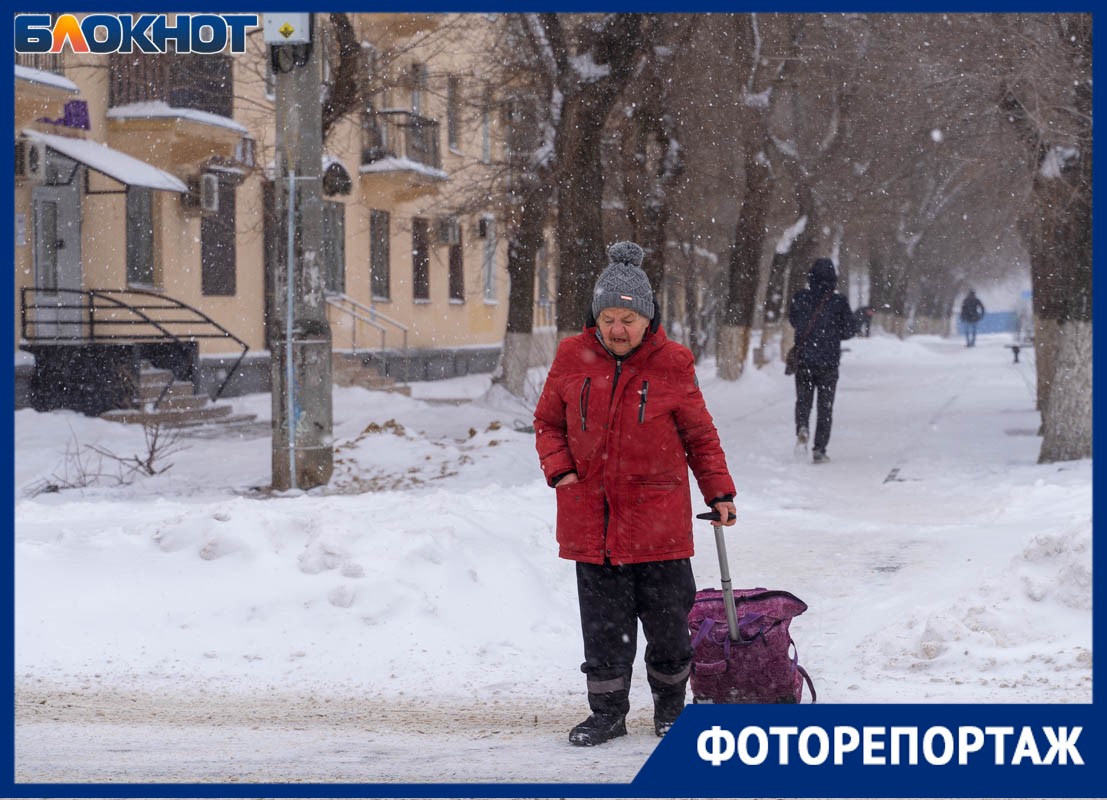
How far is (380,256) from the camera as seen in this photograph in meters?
26.9

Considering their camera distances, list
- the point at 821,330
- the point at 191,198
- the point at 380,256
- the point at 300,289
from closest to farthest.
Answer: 1. the point at 300,289
2. the point at 821,330
3. the point at 191,198
4. the point at 380,256

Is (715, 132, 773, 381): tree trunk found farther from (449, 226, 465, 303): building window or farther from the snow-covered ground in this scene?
the snow-covered ground

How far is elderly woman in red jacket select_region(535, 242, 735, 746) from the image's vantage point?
13.5ft

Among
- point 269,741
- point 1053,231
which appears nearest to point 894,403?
point 1053,231

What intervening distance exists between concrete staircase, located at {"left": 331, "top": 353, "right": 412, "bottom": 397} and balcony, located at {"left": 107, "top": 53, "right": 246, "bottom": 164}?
389 centimetres

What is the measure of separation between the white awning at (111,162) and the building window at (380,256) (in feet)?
24.4

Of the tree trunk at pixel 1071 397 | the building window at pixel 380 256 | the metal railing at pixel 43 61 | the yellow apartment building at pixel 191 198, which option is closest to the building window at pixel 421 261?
the building window at pixel 380 256

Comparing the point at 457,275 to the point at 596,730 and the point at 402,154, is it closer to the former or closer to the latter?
the point at 402,154

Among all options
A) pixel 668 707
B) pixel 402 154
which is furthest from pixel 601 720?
pixel 402 154

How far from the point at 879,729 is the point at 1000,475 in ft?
24.1

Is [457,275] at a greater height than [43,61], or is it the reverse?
[43,61]

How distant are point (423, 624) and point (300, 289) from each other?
4.69 meters

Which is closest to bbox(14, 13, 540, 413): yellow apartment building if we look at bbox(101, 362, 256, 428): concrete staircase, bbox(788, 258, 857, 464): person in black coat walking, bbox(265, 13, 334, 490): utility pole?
bbox(101, 362, 256, 428): concrete staircase

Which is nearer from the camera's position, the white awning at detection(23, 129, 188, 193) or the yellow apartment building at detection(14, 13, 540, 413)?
the yellow apartment building at detection(14, 13, 540, 413)
